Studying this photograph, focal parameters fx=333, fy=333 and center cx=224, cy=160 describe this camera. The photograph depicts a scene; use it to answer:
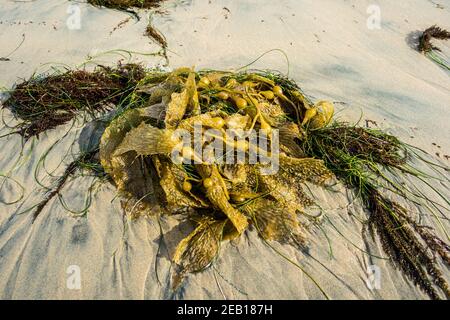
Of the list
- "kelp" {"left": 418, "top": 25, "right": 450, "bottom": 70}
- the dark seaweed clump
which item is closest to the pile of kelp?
"kelp" {"left": 418, "top": 25, "right": 450, "bottom": 70}

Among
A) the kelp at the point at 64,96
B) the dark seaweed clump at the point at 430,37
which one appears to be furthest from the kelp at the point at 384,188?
the dark seaweed clump at the point at 430,37

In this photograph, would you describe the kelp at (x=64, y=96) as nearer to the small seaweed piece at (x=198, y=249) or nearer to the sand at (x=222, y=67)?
the sand at (x=222, y=67)

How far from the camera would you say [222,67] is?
3264 mm

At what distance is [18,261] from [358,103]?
274 cm

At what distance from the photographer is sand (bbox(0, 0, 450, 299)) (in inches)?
68.4

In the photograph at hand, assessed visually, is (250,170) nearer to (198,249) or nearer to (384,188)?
(198,249)

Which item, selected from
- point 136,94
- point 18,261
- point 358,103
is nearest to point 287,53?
point 358,103

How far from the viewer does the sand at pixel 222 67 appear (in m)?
1.74

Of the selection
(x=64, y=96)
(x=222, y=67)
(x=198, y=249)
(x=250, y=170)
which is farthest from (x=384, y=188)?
(x=64, y=96)

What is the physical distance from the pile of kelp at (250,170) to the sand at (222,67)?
10 cm

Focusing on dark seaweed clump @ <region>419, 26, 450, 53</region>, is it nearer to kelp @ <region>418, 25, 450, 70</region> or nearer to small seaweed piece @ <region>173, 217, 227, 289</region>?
kelp @ <region>418, 25, 450, 70</region>

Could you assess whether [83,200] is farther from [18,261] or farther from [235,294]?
[235,294]

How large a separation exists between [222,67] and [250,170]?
63.3 inches

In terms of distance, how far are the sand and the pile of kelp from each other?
0.10m
